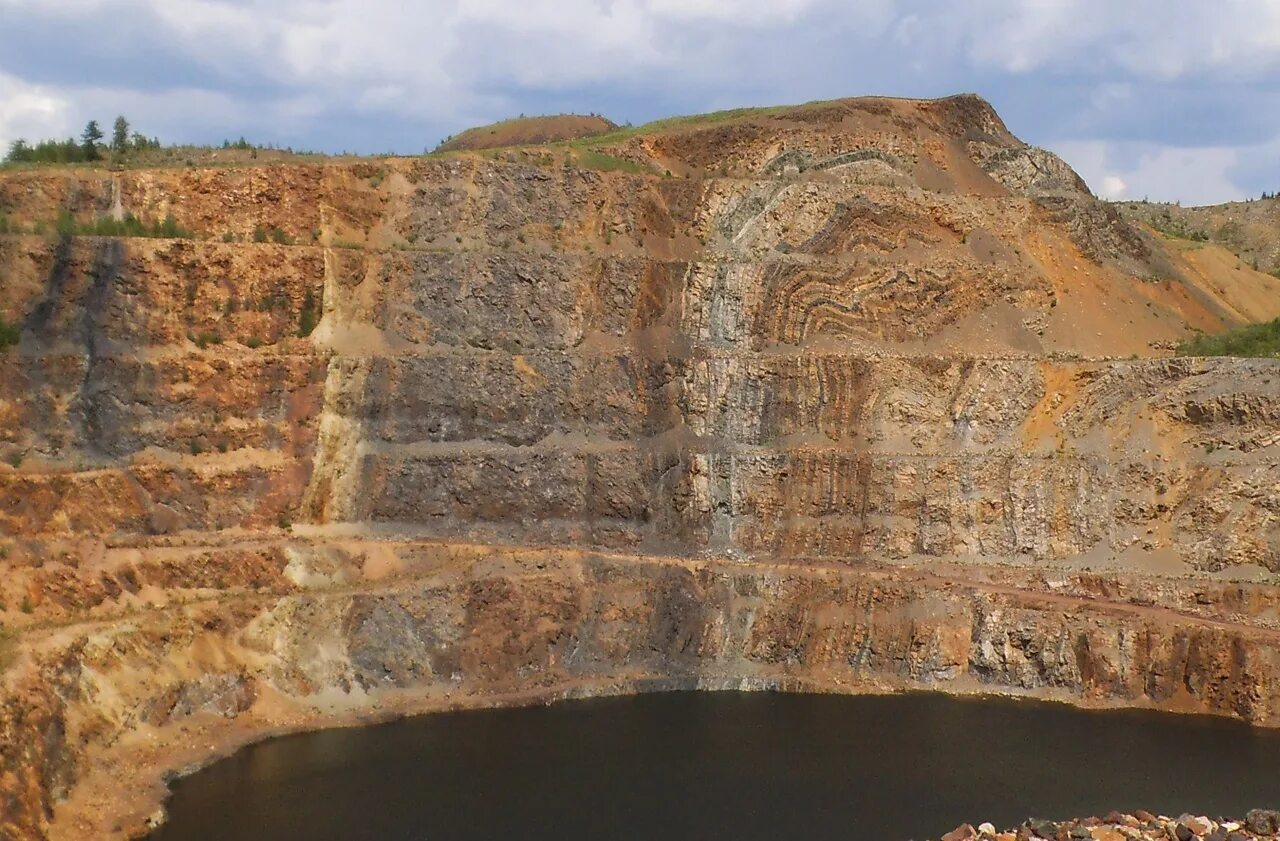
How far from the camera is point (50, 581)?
2866cm

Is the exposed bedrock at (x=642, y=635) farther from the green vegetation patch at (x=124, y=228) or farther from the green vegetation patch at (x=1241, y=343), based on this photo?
the green vegetation patch at (x=124, y=228)

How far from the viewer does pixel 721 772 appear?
26.0m

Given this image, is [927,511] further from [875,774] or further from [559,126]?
[559,126]

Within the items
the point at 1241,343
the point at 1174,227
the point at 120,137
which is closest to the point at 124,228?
Answer: the point at 120,137

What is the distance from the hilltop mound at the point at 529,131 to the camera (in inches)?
2367

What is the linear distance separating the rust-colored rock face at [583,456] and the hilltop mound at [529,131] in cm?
1480

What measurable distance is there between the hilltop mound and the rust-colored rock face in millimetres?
14804

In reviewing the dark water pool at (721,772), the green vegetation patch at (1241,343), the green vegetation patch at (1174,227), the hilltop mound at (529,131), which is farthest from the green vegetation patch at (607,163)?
the green vegetation patch at (1174,227)

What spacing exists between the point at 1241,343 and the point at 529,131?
3563 cm

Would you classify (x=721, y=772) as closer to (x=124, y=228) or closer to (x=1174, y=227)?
(x=124, y=228)

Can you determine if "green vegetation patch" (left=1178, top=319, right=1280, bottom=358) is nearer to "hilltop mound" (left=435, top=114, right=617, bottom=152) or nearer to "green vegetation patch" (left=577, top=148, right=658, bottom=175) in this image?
"green vegetation patch" (left=577, top=148, right=658, bottom=175)

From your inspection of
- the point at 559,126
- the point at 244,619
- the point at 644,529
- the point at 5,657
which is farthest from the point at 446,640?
the point at 559,126

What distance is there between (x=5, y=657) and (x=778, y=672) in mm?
19409

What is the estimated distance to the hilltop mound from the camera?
60125 mm
